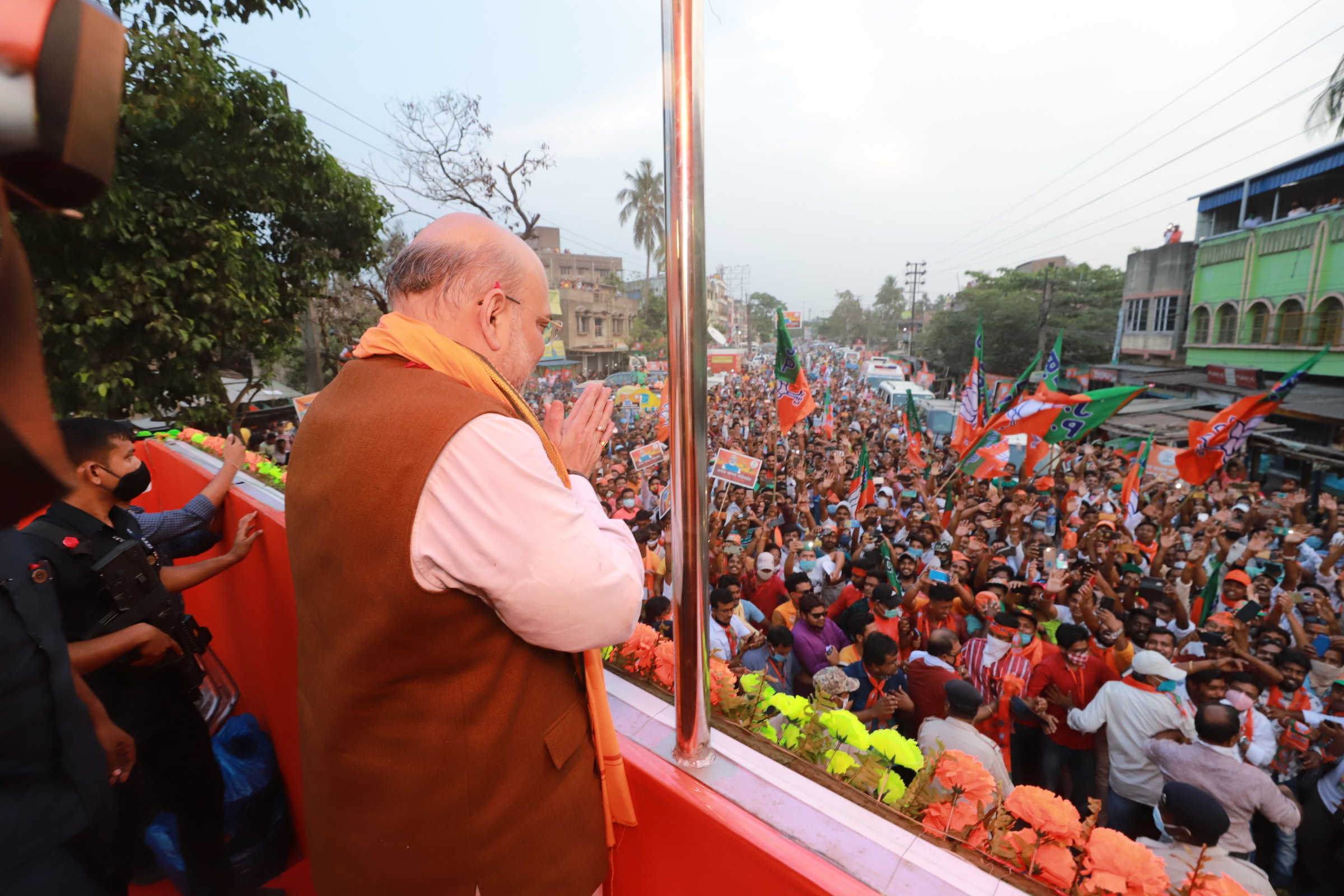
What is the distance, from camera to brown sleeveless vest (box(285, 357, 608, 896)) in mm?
861

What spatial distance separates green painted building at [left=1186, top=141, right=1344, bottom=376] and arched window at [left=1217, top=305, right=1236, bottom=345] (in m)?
0.03

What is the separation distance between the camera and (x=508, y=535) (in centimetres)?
83

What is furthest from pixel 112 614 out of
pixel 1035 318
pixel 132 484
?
pixel 1035 318

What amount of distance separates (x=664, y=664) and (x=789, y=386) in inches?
301

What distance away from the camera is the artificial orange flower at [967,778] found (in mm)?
1215

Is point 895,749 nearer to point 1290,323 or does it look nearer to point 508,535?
point 508,535

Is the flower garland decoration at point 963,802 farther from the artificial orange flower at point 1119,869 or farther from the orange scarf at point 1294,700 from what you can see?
the orange scarf at point 1294,700

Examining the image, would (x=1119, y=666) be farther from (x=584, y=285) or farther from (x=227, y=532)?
(x=584, y=285)

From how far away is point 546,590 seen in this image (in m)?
0.84

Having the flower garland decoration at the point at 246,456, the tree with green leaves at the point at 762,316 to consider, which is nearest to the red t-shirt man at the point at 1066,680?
the flower garland decoration at the point at 246,456

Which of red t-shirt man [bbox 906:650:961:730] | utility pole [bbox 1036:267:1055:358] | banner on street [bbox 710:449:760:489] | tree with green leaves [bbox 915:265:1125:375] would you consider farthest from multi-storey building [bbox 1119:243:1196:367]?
red t-shirt man [bbox 906:650:961:730]

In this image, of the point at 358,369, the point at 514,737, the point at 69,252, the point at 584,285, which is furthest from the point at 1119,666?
the point at 584,285

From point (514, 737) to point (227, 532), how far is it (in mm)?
2551

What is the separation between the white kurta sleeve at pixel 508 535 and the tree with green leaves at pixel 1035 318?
3082 centimetres
